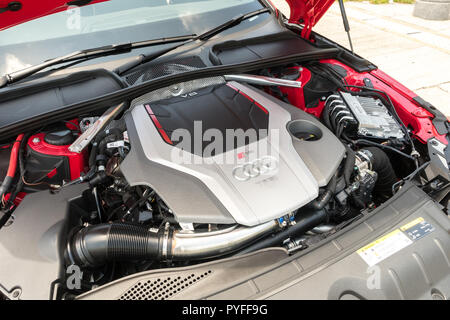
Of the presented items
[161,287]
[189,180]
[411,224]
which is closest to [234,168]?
[189,180]

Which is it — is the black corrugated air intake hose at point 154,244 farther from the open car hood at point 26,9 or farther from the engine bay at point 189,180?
the open car hood at point 26,9

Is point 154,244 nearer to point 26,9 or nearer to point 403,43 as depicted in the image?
point 26,9

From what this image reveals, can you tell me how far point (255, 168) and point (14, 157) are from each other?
1093 millimetres

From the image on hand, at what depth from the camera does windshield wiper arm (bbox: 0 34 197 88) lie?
5.21 feet

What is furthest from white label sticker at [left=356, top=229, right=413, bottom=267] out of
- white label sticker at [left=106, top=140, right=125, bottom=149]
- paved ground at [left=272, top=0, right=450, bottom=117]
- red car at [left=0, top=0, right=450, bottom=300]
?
paved ground at [left=272, top=0, right=450, bottom=117]

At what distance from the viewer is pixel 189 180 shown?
127 cm

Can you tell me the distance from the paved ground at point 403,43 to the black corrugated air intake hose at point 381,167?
2.73m

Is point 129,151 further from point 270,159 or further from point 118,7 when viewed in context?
point 118,7

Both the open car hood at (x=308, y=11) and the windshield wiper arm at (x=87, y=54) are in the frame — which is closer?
the windshield wiper arm at (x=87, y=54)

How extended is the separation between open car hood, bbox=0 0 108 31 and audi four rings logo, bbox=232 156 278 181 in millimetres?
1017

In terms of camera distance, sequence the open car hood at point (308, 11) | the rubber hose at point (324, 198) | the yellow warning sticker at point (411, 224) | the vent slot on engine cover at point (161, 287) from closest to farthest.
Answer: the vent slot on engine cover at point (161, 287)
the yellow warning sticker at point (411, 224)
the rubber hose at point (324, 198)
the open car hood at point (308, 11)

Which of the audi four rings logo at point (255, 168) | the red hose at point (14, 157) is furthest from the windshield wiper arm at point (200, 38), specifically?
the audi four rings logo at point (255, 168)

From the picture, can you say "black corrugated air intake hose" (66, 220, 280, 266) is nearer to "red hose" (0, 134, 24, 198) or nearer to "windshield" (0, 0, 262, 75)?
"red hose" (0, 134, 24, 198)

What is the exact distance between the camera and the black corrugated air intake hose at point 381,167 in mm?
1493
